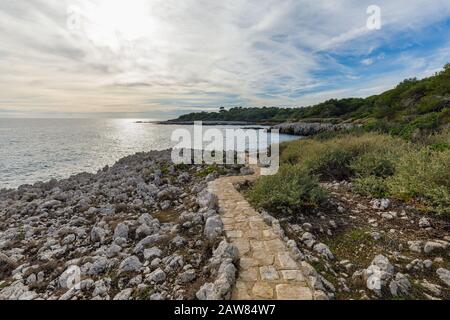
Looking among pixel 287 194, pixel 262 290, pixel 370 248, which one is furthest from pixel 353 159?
pixel 262 290

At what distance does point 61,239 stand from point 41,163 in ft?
58.2

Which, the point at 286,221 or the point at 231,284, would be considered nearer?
the point at 231,284

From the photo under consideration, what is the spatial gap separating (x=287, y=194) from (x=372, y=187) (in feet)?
Answer: 8.01

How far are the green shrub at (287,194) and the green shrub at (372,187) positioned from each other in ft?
4.38

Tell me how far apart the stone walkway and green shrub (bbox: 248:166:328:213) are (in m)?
0.45

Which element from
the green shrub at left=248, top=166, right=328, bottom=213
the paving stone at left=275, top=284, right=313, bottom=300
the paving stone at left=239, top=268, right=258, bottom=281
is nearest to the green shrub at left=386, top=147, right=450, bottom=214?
the green shrub at left=248, top=166, right=328, bottom=213

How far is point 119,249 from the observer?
168 inches

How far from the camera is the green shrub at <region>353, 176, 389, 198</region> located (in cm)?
612

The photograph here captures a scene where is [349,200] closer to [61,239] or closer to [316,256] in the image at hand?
[316,256]

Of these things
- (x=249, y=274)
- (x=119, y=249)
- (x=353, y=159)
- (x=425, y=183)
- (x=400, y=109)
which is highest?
(x=400, y=109)

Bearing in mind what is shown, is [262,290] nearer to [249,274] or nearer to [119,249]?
[249,274]

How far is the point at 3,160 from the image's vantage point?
66.1ft
